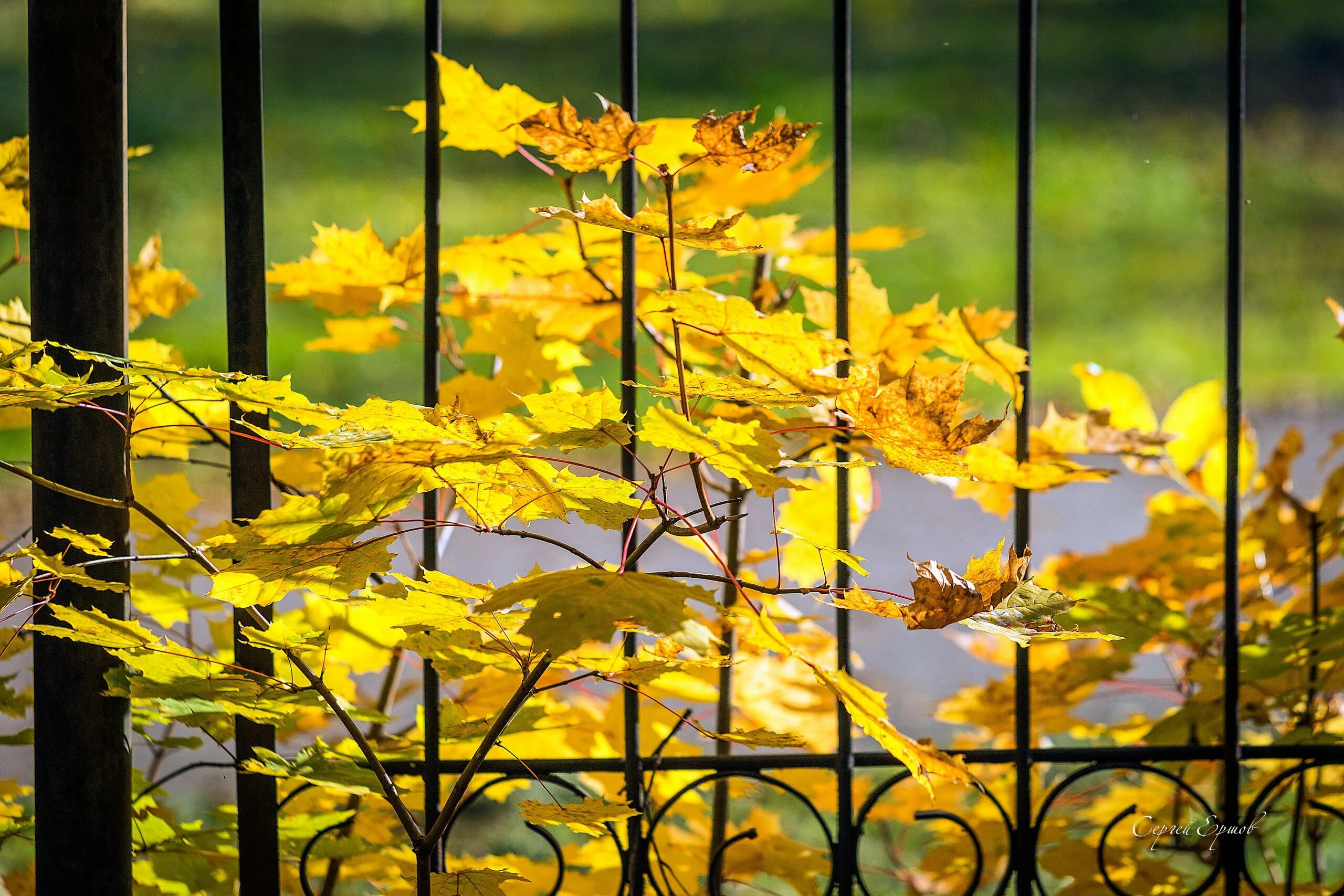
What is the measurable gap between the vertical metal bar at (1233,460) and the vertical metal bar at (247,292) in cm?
88

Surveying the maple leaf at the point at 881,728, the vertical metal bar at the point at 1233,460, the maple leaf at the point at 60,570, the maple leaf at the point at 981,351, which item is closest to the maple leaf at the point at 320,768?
the maple leaf at the point at 60,570

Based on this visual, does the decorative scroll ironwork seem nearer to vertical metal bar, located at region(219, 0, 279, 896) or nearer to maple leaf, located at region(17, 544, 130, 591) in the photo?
vertical metal bar, located at region(219, 0, 279, 896)

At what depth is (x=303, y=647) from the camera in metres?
0.85

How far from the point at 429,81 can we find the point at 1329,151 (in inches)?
257

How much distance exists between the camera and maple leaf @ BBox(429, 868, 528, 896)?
0.87 metres

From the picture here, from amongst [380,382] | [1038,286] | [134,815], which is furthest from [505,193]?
[134,815]

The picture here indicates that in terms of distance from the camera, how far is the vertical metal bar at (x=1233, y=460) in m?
1.10

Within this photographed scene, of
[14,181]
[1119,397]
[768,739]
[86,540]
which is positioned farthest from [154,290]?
[1119,397]

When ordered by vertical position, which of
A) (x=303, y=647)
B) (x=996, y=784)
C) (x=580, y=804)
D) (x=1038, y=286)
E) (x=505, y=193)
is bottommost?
(x=996, y=784)

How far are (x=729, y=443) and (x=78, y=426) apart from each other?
571 mm

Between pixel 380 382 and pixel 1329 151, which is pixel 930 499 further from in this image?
pixel 1329 151

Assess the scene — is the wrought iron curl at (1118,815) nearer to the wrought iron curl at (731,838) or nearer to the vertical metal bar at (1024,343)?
the vertical metal bar at (1024,343)

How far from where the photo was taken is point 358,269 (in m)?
1.16

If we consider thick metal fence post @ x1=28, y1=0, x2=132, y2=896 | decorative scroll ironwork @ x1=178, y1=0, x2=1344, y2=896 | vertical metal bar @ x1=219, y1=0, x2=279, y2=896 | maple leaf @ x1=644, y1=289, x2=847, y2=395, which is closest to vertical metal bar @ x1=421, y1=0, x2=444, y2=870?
decorative scroll ironwork @ x1=178, y1=0, x2=1344, y2=896
